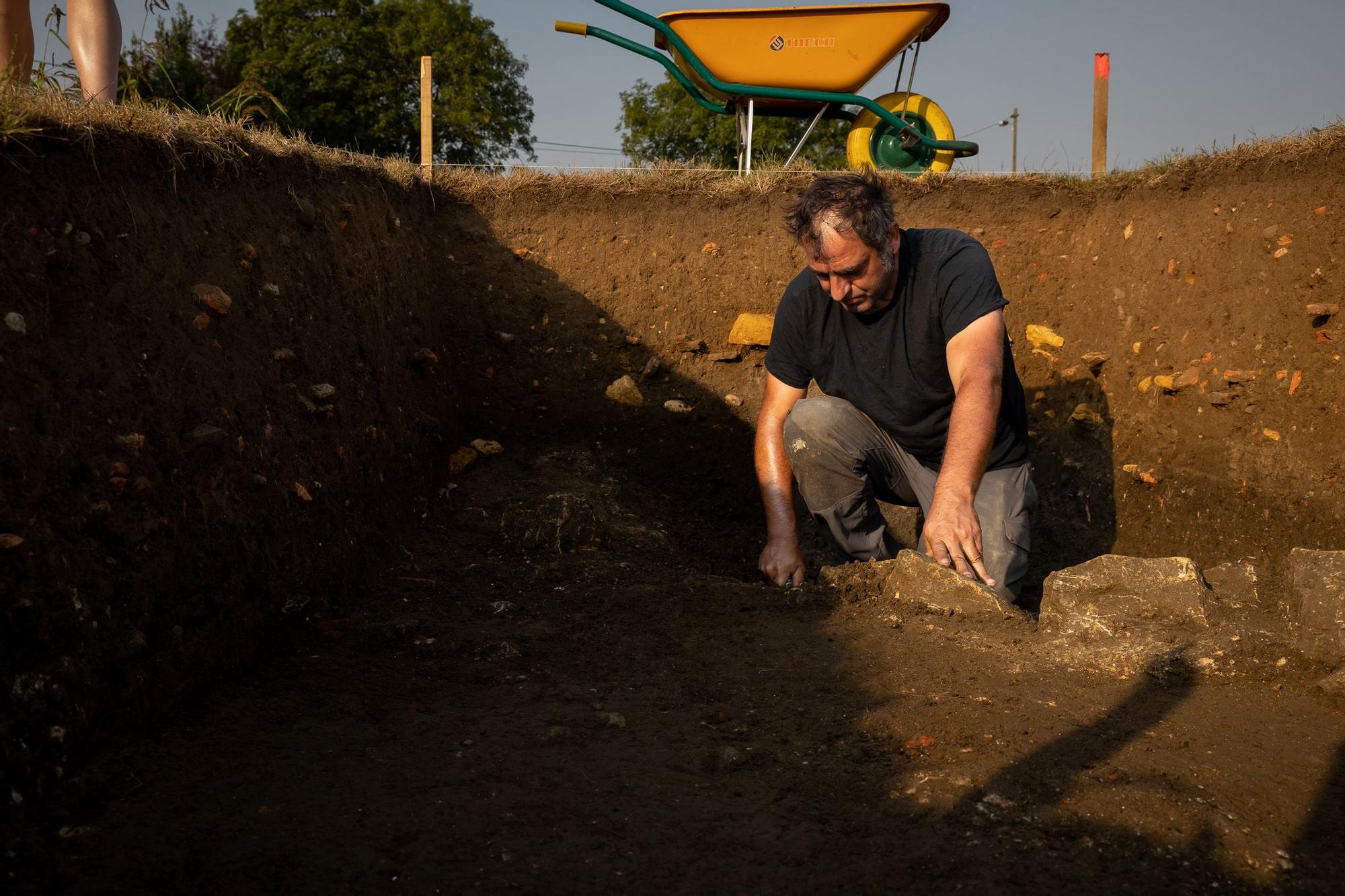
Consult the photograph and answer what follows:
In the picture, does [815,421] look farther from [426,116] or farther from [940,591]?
[426,116]

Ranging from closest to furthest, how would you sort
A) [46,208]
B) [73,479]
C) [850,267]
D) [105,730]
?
[105,730], [73,479], [46,208], [850,267]

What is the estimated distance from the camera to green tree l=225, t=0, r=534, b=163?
16625 mm

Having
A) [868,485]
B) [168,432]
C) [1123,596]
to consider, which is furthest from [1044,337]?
[168,432]

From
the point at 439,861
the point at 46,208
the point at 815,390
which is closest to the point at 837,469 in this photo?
the point at 815,390

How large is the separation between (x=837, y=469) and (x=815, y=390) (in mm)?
1381

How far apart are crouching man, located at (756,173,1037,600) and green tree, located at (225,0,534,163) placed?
49.6 feet

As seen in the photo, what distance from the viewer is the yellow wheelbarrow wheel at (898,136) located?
6008 millimetres

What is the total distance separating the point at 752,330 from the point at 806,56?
7.85 ft

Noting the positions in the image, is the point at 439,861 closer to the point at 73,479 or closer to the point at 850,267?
the point at 73,479

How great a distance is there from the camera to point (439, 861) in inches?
51.8

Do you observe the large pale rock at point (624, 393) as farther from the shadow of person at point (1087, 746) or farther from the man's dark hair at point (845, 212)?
the shadow of person at point (1087, 746)

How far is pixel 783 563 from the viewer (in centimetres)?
284

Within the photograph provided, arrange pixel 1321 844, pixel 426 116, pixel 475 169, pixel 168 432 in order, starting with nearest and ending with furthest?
pixel 1321 844 → pixel 168 432 → pixel 475 169 → pixel 426 116

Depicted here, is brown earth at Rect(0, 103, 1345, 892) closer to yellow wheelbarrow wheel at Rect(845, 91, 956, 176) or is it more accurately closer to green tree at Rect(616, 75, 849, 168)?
yellow wheelbarrow wheel at Rect(845, 91, 956, 176)
